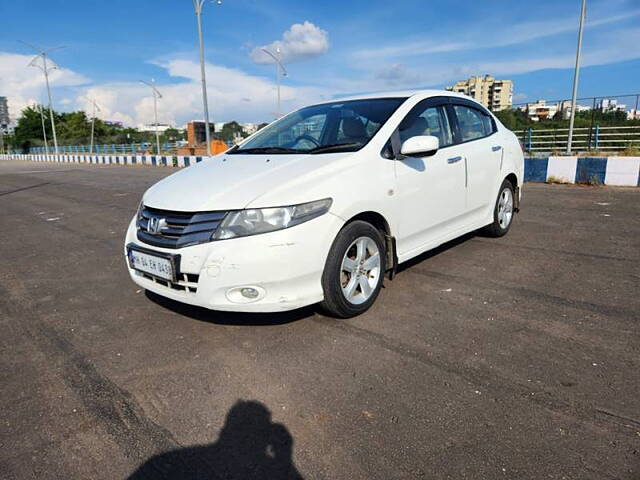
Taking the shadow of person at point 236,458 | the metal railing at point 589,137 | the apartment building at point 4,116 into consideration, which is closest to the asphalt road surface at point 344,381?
the shadow of person at point 236,458

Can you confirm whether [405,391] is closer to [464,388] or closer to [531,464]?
[464,388]

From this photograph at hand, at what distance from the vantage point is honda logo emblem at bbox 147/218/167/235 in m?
3.05

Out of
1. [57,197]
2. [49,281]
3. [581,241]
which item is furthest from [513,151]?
[57,197]

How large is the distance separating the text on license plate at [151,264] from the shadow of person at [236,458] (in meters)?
1.14

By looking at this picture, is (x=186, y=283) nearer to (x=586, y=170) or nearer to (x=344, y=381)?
(x=344, y=381)

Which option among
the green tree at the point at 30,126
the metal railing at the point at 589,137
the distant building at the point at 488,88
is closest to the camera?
the metal railing at the point at 589,137

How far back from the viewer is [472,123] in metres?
4.76

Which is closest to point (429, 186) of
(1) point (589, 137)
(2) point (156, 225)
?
(2) point (156, 225)

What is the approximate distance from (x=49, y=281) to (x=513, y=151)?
5266 millimetres

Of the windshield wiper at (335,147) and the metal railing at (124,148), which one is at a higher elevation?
the metal railing at (124,148)

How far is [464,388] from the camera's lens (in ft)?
7.97

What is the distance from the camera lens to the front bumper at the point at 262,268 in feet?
9.12

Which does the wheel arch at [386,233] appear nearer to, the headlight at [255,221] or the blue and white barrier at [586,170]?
the headlight at [255,221]

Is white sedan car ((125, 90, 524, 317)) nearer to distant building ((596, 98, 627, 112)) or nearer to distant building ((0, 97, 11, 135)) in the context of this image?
distant building ((596, 98, 627, 112))
